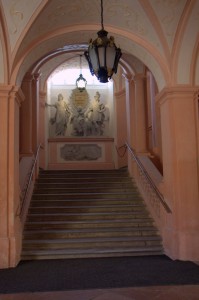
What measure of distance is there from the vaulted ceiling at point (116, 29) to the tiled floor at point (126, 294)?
4.21 m

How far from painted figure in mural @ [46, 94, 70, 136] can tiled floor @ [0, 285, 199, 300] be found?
11.0 metres

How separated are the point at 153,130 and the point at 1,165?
22.8ft

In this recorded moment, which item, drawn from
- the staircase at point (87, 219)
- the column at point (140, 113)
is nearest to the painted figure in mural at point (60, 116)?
the staircase at point (87, 219)

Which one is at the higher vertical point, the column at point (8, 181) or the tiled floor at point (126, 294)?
the column at point (8, 181)

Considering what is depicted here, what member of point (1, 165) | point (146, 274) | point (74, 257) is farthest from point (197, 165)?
point (1, 165)

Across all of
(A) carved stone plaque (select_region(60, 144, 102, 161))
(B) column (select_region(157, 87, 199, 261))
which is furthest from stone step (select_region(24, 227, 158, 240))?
(A) carved stone plaque (select_region(60, 144, 102, 161))

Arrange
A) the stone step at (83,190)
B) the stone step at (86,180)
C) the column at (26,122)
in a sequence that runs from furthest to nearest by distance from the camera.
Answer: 1. the column at (26,122)
2. the stone step at (86,180)
3. the stone step at (83,190)

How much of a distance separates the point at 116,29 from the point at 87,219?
461 cm

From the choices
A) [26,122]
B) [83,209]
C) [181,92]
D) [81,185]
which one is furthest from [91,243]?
[26,122]

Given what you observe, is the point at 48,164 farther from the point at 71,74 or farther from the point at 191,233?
the point at 191,233

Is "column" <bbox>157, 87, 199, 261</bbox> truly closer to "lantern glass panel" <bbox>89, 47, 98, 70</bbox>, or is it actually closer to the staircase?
the staircase

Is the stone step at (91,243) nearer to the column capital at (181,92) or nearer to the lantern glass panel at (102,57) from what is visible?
the column capital at (181,92)

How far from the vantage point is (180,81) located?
7605mm

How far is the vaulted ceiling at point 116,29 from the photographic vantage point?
6832 millimetres
